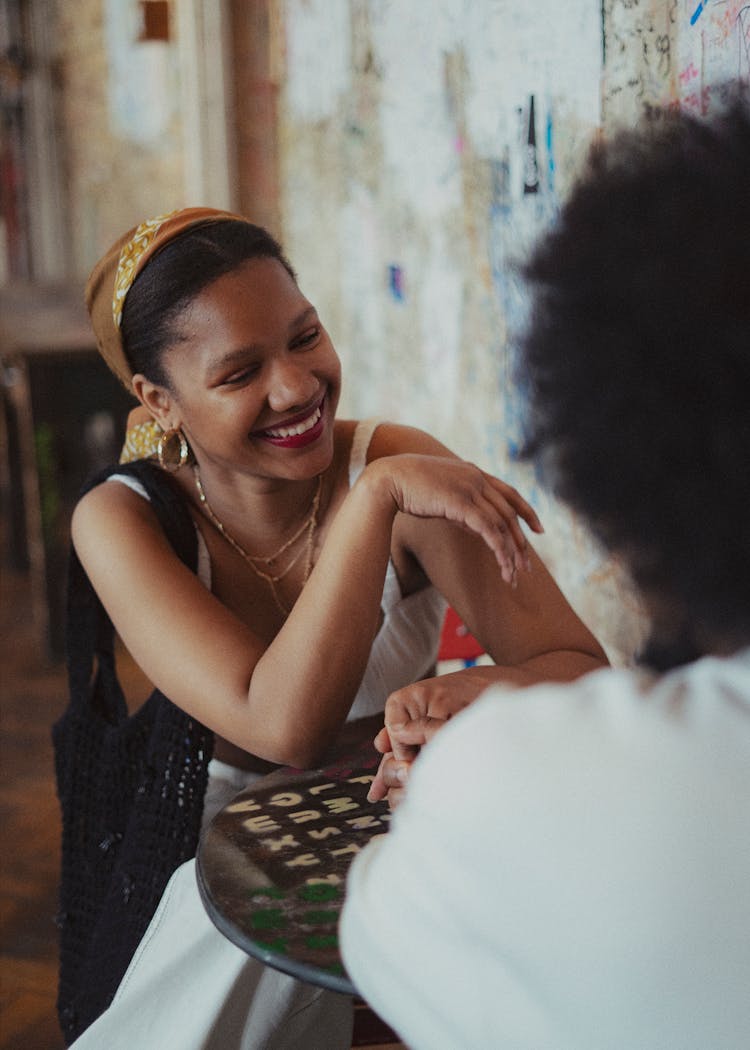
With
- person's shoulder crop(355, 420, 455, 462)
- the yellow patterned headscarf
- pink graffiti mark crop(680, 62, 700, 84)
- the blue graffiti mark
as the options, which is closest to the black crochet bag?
the yellow patterned headscarf

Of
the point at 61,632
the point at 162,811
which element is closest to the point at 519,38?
the point at 162,811

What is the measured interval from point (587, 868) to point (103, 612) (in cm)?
141

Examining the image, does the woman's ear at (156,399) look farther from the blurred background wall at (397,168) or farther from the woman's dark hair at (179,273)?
the blurred background wall at (397,168)

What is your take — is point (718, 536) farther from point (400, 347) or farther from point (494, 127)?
point (400, 347)

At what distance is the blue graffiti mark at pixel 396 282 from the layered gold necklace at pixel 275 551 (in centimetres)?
139

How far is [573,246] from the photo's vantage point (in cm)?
81

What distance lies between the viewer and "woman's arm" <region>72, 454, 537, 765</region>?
1564mm

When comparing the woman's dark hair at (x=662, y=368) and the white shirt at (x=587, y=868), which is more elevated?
the woman's dark hair at (x=662, y=368)

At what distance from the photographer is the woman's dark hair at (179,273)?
175 cm

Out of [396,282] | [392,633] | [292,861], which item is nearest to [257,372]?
[392,633]

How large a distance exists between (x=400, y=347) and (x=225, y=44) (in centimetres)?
175

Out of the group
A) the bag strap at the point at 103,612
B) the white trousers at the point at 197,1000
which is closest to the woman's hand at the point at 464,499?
the bag strap at the point at 103,612

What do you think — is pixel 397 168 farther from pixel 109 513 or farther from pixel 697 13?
pixel 109 513

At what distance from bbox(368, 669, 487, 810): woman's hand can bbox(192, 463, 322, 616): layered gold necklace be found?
0.56 m
